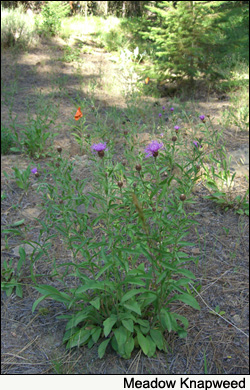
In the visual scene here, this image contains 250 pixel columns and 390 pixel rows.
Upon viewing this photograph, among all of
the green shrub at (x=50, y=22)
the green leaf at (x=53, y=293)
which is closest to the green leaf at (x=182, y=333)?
the green leaf at (x=53, y=293)

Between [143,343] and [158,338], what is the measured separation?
85 millimetres

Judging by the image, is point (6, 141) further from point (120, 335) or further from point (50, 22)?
point (50, 22)

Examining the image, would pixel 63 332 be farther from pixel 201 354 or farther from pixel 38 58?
pixel 38 58

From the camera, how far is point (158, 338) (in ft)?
5.58

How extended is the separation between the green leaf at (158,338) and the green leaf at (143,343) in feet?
0.16

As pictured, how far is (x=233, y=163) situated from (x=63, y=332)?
2.15 meters

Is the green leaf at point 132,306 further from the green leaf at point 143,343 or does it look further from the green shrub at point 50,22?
the green shrub at point 50,22

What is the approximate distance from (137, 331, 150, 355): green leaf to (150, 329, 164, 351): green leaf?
48 mm

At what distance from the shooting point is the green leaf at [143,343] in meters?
1.64

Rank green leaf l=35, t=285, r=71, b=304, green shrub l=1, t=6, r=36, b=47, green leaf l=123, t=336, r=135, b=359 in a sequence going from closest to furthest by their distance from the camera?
green leaf l=123, t=336, r=135, b=359 < green leaf l=35, t=285, r=71, b=304 < green shrub l=1, t=6, r=36, b=47

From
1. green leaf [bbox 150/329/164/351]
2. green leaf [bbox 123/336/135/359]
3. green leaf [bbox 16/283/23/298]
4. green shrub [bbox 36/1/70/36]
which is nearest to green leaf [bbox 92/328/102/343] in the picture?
green leaf [bbox 123/336/135/359]

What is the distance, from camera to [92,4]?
491 inches

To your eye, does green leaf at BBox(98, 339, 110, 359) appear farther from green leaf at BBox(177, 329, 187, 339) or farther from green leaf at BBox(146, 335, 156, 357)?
green leaf at BBox(177, 329, 187, 339)

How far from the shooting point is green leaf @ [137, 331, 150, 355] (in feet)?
5.38
